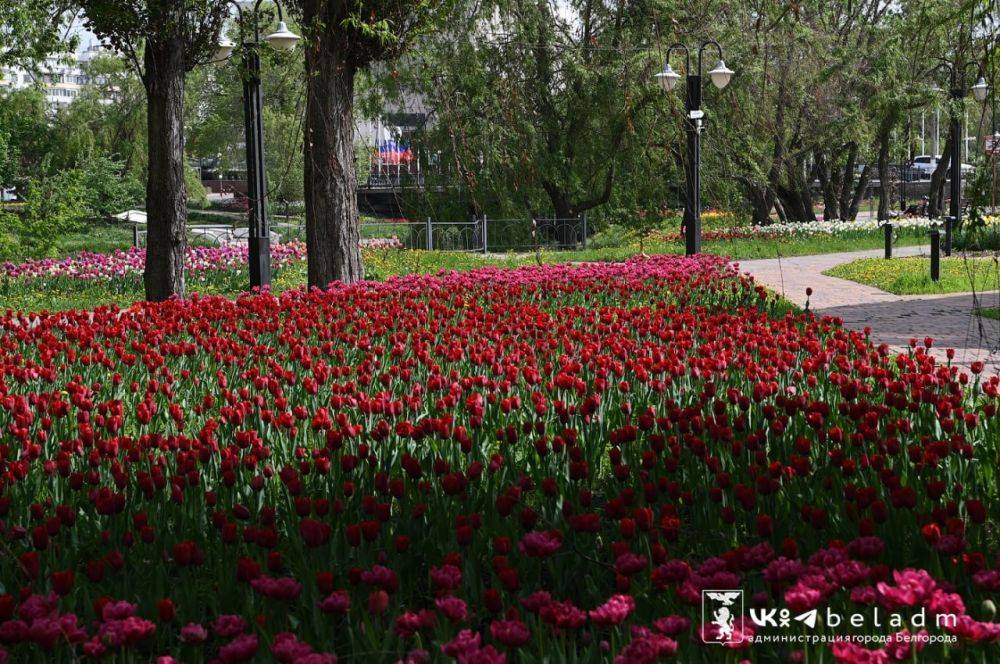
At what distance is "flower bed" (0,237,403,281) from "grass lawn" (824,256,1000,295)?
30.5 feet

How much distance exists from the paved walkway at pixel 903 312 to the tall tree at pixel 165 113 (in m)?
7.04

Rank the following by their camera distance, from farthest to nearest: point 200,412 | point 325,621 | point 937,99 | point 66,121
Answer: point 66,121 → point 937,99 → point 200,412 → point 325,621

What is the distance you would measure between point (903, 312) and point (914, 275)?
360cm

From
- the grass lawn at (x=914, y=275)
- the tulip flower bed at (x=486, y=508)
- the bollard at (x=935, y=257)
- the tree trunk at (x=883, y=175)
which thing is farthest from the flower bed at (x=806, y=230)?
the tulip flower bed at (x=486, y=508)

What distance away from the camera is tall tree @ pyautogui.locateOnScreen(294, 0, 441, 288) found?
11969mm

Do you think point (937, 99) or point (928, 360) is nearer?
point (928, 360)

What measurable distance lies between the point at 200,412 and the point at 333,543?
2138 mm

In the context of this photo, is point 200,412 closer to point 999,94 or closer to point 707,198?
point 999,94

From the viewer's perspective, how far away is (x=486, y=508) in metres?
3.85

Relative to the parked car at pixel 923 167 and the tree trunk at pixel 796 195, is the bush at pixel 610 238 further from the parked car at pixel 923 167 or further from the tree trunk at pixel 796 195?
the parked car at pixel 923 167

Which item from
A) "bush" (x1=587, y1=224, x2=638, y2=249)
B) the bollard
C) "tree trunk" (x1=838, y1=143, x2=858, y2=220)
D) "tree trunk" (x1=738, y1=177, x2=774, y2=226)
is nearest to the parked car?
"tree trunk" (x1=838, y1=143, x2=858, y2=220)

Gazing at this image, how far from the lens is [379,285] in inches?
456

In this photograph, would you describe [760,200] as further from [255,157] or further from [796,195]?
[255,157]

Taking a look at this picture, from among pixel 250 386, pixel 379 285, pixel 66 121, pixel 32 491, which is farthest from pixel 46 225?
pixel 66 121
